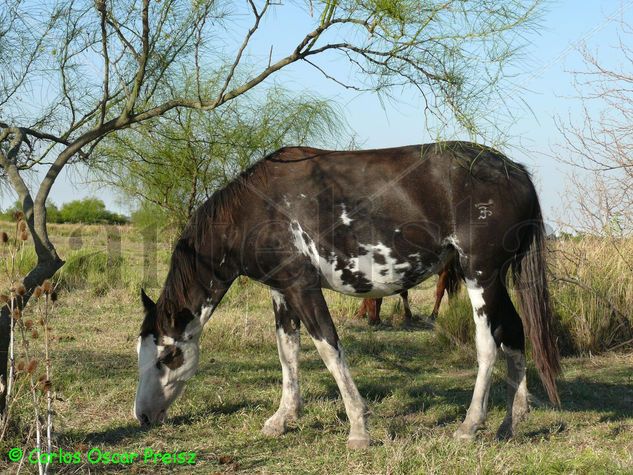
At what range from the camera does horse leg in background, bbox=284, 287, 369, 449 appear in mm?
4707

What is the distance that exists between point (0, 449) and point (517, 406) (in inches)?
133

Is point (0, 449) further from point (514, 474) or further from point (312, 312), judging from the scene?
point (514, 474)

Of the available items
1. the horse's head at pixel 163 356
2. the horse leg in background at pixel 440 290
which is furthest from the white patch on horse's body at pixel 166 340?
the horse leg in background at pixel 440 290

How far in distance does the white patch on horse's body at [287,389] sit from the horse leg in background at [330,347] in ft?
1.76

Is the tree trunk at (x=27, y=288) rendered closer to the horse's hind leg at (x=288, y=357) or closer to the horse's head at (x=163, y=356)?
the horse's head at (x=163, y=356)

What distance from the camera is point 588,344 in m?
7.69

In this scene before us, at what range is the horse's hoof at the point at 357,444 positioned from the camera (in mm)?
4543

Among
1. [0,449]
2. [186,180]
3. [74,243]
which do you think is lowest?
[0,449]

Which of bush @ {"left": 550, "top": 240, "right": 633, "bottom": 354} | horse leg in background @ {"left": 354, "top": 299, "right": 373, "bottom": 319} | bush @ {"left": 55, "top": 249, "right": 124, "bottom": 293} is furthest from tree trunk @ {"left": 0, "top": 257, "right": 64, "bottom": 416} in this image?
bush @ {"left": 55, "top": 249, "right": 124, "bottom": 293}

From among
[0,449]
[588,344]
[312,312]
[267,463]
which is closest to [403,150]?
[312,312]

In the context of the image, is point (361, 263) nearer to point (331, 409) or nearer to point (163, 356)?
point (331, 409)

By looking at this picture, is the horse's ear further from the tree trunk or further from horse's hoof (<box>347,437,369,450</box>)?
horse's hoof (<box>347,437,369,450</box>)

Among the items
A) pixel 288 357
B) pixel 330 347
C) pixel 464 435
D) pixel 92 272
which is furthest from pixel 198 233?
pixel 92 272

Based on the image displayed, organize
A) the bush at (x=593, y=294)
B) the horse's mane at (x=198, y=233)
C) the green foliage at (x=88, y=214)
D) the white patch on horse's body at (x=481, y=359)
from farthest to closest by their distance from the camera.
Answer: the green foliage at (x=88, y=214), the bush at (x=593, y=294), the horse's mane at (x=198, y=233), the white patch on horse's body at (x=481, y=359)
